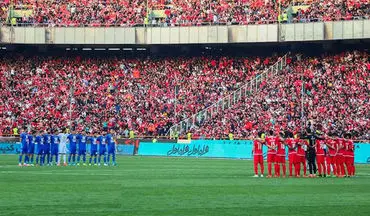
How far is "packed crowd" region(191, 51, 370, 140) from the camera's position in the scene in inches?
2403

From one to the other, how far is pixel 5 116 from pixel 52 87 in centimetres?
492

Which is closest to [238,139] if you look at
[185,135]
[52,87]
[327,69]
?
[185,135]

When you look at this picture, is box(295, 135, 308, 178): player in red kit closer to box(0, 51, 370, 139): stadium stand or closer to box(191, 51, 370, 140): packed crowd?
box(191, 51, 370, 140): packed crowd

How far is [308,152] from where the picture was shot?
1367 inches

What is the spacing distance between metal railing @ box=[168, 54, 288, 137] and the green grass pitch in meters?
33.9

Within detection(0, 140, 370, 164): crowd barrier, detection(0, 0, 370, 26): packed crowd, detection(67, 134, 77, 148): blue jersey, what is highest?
detection(0, 0, 370, 26): packed crowd

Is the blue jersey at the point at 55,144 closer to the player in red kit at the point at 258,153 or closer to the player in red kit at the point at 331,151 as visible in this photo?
the player in red kit at the point at 258,153

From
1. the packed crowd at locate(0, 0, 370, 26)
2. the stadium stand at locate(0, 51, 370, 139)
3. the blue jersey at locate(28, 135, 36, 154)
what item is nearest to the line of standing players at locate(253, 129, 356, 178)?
the blue jersey at locate(28, 135, 36, 154)

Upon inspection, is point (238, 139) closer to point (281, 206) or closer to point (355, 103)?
point (355, 103)

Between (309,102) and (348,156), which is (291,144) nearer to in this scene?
Result: (348,156)

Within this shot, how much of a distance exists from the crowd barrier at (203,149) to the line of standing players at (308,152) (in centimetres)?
1892

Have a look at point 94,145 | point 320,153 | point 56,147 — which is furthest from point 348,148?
point 56,147

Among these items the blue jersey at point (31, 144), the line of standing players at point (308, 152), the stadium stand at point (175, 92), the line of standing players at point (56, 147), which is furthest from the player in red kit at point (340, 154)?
the stadium stand at point (175, 92)

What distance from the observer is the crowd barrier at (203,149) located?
57.1m
